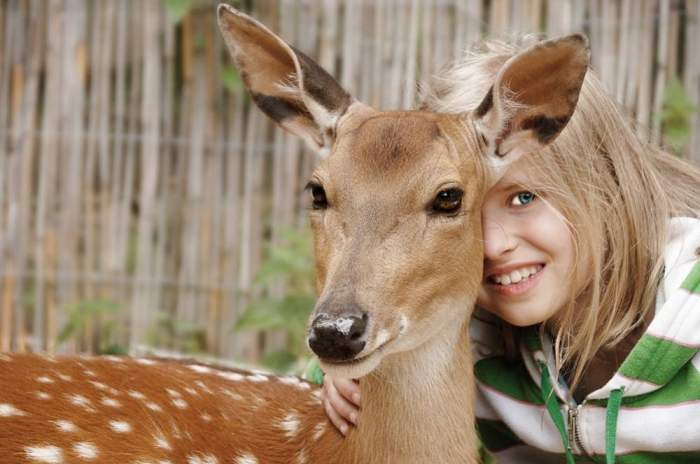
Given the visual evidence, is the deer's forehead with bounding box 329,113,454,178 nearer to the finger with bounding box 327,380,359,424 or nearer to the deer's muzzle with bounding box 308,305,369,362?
the deer's muzzle with bounding box 308,305,369,362

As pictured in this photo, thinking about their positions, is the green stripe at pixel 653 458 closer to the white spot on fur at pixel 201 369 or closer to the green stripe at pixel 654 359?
the green stripe at pixel 654 359

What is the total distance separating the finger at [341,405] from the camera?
3174 mm

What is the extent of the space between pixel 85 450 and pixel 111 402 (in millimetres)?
260

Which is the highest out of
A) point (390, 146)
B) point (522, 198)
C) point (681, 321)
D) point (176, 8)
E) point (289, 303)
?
point (176, 8)

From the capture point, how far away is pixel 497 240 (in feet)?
10.6

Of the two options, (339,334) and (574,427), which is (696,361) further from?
(339,334)

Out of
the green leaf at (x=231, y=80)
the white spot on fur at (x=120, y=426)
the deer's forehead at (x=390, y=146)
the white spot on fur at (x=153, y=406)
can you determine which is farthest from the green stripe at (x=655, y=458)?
the green leaf at (x=231, y=80)

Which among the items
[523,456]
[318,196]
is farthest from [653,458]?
[318,196]

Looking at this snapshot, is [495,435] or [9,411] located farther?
[495,435]

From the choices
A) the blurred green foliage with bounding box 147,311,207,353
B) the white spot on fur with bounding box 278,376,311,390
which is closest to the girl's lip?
the white spot on fur with bounding box 278,376,311,390

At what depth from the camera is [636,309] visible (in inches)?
140

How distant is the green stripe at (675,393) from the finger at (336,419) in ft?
2.77

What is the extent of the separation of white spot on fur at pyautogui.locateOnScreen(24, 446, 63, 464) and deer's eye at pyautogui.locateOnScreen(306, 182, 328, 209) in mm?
944

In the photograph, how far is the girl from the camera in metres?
3.35
